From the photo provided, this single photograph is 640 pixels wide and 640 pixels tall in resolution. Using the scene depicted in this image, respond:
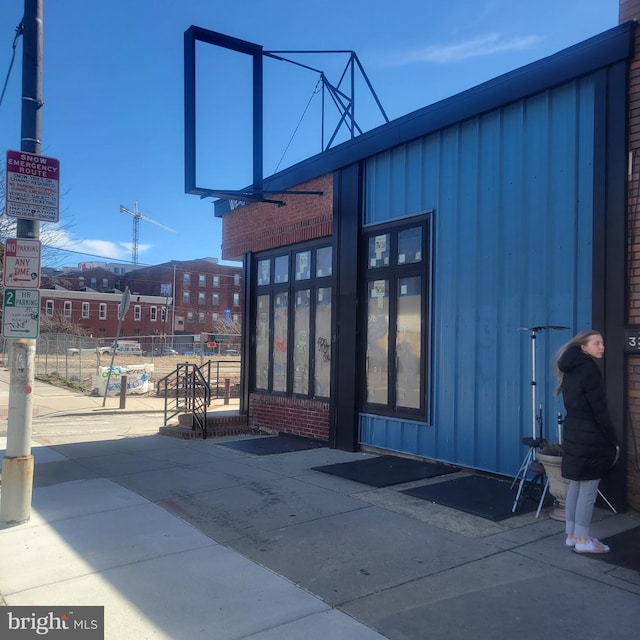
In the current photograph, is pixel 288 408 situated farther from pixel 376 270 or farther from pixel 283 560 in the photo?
pixel 283 560

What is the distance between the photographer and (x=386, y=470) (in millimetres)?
7609

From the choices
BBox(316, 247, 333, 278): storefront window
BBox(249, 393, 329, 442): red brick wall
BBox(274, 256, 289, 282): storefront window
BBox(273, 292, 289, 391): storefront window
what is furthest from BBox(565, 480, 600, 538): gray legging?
BBox(274, 256, 289, 282): storefront window

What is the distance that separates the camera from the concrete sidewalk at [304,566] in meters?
3.58

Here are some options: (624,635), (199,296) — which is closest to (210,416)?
(624,635)

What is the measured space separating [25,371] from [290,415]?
18.4 feet

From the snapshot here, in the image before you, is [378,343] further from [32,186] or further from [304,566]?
[32,186]

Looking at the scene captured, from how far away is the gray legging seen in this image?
461 cm

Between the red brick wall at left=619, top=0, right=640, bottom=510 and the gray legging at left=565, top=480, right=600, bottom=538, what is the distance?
1303 mm

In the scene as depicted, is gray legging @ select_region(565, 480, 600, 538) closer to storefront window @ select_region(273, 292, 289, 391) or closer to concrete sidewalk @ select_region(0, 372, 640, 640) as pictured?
concrete sidewalk @ select_region(0, 372, 640, 640)

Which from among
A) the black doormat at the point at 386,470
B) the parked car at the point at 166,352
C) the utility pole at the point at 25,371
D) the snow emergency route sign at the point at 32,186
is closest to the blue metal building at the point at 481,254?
the black doormat at the point at 386,470

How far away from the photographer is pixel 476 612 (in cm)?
367

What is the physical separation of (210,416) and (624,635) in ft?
30.6

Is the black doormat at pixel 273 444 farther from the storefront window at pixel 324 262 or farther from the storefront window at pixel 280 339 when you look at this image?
the storefront window at pixel 324 262

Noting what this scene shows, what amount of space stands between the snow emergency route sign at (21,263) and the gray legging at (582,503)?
5272 mm
